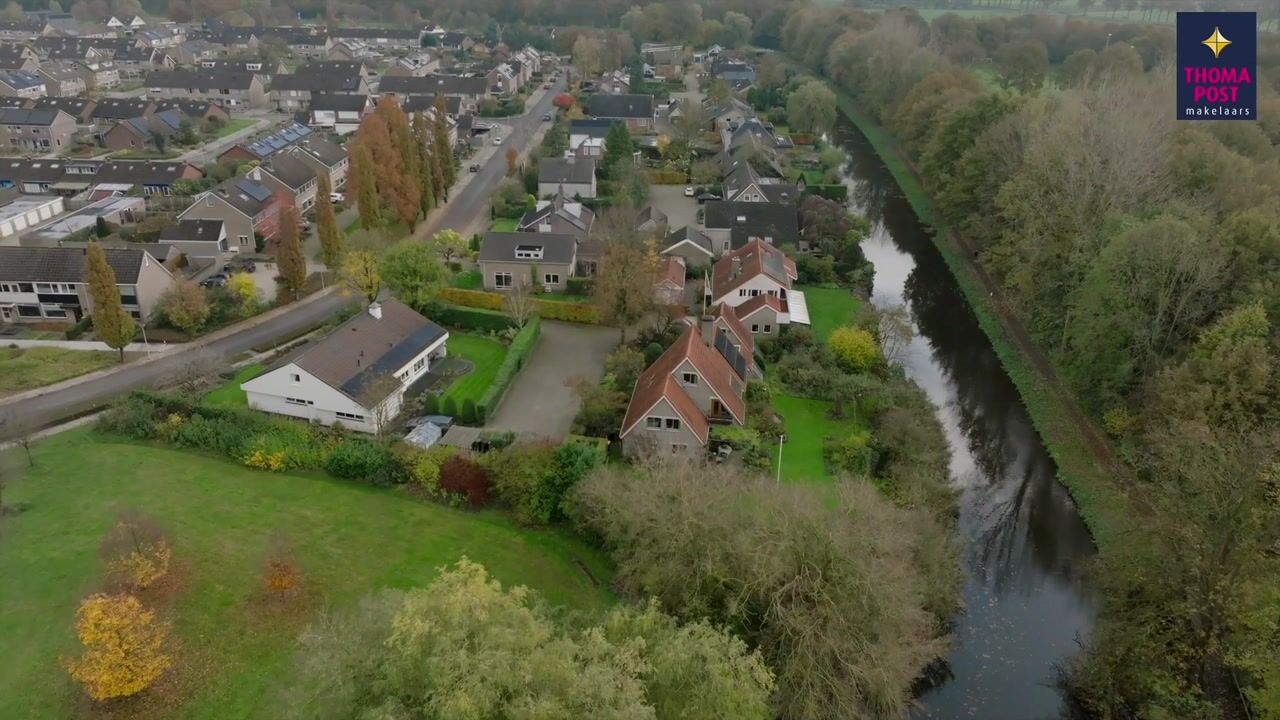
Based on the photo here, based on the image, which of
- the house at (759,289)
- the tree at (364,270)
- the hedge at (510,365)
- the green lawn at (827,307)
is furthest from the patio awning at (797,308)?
the tree at (364,270)

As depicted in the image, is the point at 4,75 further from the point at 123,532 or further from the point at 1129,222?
the point at 1129,222

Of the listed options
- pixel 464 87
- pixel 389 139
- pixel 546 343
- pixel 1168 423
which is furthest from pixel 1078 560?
pixel 464 87

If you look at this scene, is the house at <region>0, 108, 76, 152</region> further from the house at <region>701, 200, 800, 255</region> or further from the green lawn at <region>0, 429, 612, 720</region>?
the house at <region>701, 200, 800, 255</region>

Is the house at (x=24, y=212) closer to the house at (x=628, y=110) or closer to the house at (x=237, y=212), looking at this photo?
the house at (x=237, y=212)

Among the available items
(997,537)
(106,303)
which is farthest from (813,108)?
(106,303)

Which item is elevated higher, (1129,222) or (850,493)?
(1129,222)

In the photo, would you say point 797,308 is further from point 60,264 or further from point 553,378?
point 60,264

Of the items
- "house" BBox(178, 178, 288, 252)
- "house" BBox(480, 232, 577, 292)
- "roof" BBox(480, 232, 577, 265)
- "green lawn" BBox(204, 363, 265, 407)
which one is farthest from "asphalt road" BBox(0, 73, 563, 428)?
"house" BBox(178, 178, 288, 252)
